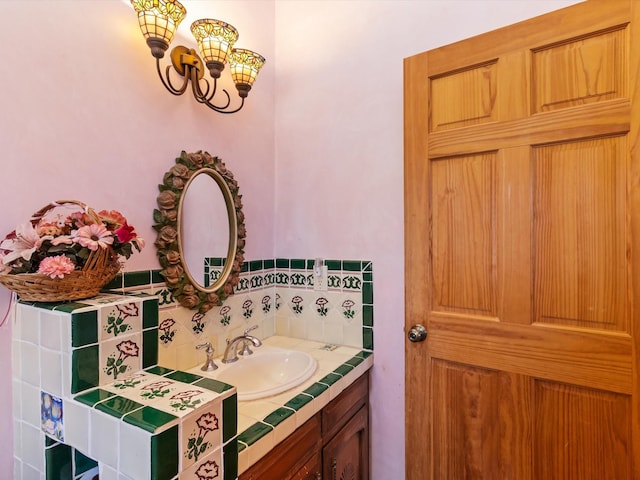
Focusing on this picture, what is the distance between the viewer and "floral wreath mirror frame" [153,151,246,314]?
1.23 m

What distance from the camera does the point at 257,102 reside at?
1724 mm

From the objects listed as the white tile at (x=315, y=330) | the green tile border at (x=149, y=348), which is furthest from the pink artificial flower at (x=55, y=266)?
the white tile at (x=315, y=330)

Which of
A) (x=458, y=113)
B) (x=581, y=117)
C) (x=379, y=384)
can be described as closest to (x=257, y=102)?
(x=458, y=113)

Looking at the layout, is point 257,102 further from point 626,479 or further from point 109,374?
point 626,479

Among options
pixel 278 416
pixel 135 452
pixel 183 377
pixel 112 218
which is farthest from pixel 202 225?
pixel 135 452

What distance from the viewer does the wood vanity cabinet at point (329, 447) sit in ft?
3.31

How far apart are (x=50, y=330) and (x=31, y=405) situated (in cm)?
23

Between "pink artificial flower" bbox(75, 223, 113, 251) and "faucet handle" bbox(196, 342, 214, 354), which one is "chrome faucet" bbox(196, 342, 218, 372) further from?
"pink artificial flower" bbox(75, 223, 113, 251)

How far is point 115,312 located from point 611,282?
137cm

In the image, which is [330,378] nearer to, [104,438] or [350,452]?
[350,452]

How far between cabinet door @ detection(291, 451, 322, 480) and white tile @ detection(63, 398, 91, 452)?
1.97 ft

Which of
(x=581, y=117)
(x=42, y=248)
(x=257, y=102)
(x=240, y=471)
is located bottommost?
(x=240, y=471)

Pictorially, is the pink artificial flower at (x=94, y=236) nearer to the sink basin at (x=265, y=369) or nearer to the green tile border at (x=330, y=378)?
the sink basin at (x=265, y=369)

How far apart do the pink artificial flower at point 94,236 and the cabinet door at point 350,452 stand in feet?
3.23
